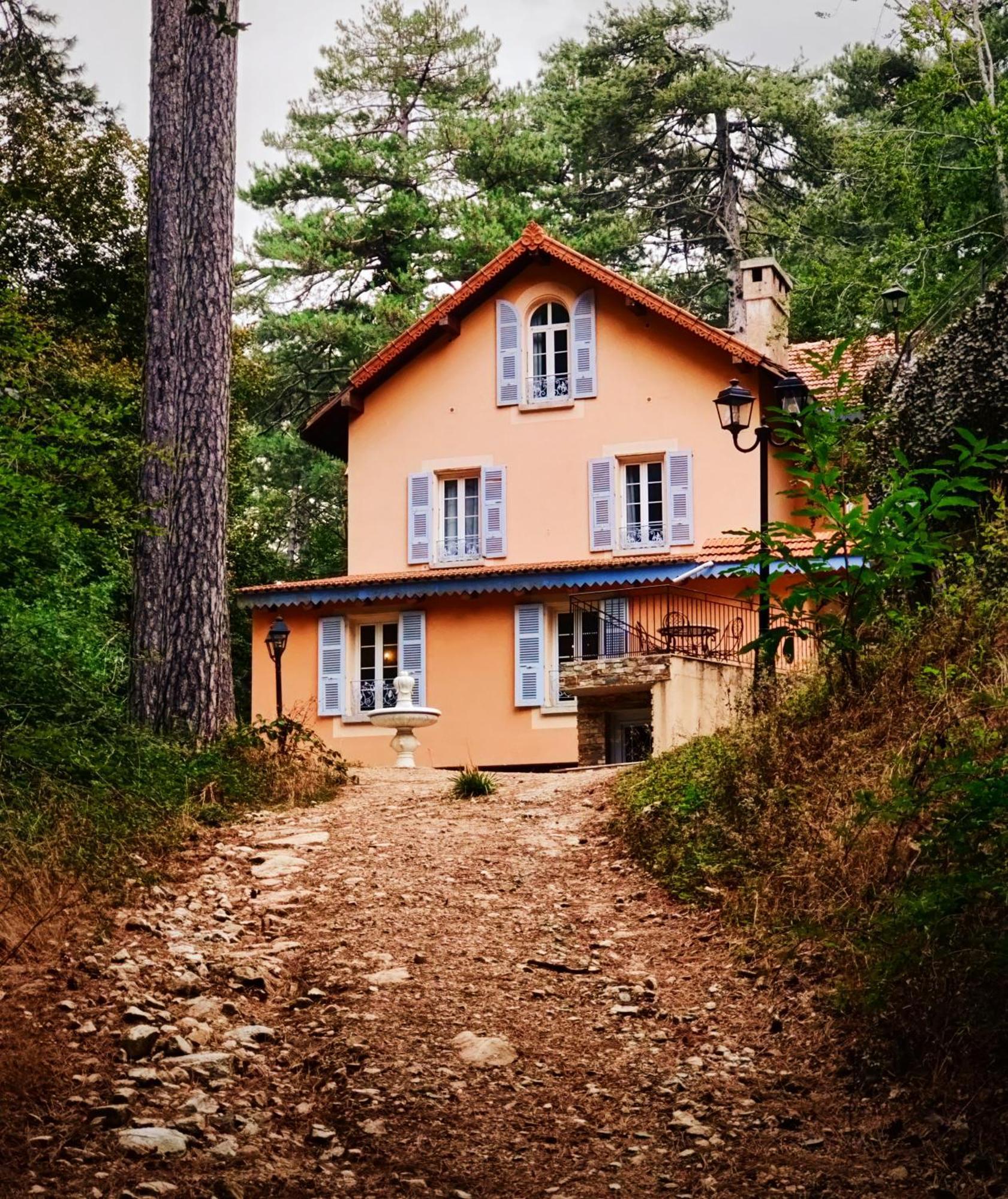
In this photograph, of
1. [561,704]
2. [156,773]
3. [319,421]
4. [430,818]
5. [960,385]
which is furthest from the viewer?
[319,421]

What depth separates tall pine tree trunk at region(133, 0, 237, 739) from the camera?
12453 mm

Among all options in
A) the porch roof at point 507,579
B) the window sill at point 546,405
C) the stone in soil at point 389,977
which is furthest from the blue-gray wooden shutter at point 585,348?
the stone in soil at point 389,977

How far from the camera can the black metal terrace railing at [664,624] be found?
20.7 metres

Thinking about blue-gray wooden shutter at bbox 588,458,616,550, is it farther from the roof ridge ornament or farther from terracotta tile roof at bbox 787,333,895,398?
the roof ridge ornament

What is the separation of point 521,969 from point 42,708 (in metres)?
3.46

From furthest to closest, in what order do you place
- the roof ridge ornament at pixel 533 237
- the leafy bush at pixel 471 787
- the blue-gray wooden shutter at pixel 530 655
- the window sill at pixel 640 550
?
the roof ridge ornament at pixel 533 237
the window sill at pixel 640 550
the blue-gray wooden shutter at pixel 530 655
the leafy bush at pixel 471 787

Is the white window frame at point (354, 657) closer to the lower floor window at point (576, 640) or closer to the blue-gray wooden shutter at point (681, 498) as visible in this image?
the lower floor window at point (576, 640)

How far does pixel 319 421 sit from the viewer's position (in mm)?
25266

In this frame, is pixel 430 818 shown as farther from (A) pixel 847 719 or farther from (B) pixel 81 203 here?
(B) pixel 81 203

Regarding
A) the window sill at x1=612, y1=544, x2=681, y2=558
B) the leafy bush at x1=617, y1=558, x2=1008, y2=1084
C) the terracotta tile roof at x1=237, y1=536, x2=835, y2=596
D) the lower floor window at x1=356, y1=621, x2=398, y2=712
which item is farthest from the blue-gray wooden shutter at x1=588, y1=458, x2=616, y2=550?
the leafy bush at x1=617, y1=558, x2=1008, y2=1084

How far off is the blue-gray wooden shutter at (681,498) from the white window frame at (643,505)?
6 cm

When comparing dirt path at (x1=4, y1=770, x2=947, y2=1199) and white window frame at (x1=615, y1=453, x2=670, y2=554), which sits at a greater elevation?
white window frame at (x1=615, y1=453, x2=670, y2=554)

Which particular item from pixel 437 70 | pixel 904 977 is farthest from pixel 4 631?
pixel 437 70

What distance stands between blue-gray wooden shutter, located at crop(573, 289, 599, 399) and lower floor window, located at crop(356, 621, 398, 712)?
4.61 metres
